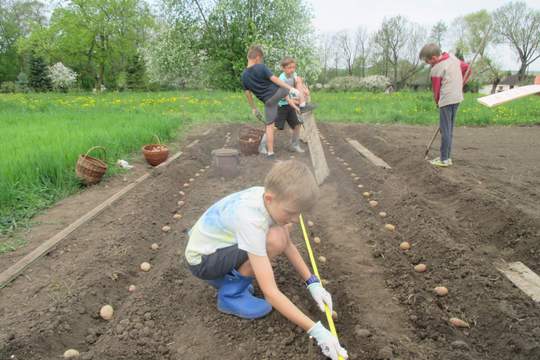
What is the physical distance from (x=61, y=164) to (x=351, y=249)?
10.4 feet

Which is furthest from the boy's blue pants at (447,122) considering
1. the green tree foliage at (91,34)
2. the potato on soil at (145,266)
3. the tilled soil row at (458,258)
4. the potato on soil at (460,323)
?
the green tree foliage at (91,34)

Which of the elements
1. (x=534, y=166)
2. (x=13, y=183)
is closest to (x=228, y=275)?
(x=13, y=183)

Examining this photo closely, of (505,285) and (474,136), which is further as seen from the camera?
(474,136)

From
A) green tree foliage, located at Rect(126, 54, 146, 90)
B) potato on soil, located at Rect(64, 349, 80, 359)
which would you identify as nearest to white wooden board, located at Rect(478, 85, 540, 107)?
potato on soil, located at Rect(64, 349, 80, 359)

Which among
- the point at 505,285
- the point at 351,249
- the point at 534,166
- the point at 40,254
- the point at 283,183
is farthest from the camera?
the point at 534,166

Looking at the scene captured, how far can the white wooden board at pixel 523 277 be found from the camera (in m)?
2.27

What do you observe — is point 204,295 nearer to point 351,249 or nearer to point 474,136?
point 351,249

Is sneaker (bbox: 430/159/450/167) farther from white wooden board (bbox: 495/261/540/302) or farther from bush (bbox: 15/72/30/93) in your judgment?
bush (bbox: 15/72/30/93)

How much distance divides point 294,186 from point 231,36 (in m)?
22.3

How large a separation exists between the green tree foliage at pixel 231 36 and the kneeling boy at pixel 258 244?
18.0 m

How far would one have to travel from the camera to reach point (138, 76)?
34.1 meters

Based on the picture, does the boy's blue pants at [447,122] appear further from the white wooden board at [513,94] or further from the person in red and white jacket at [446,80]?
the white wooden board at [513,94]

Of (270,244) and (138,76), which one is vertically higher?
(138,76)

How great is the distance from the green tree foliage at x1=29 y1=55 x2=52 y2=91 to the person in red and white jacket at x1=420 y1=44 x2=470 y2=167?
3522 centimetres
